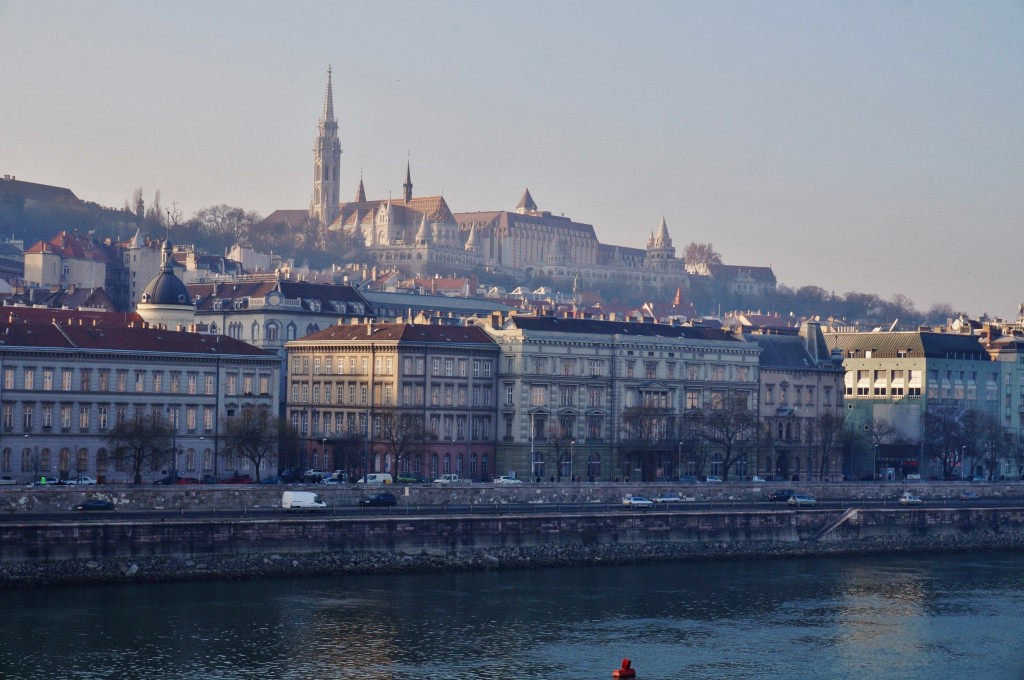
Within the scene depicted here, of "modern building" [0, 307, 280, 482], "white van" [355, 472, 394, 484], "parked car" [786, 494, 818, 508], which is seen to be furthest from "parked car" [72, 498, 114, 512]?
"parked car" [786, 494, 818, 508]

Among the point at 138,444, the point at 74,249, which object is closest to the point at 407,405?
the point at 138,444

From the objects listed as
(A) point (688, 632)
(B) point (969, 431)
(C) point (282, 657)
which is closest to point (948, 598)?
(A) point (688, 632)

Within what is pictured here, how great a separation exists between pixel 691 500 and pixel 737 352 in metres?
21.7

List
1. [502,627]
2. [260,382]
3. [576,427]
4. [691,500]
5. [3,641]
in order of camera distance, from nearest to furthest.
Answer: [3,641] → [502,627] → [691,500] → [260,382] → [576,427]

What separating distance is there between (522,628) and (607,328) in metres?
42.8

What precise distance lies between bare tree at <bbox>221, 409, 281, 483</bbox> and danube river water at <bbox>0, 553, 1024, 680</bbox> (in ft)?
69.4

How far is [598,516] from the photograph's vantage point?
2544 inches

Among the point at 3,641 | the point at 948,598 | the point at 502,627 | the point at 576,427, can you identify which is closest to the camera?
the point at 3,641

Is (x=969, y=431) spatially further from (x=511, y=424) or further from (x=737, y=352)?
(x=511, y=424)

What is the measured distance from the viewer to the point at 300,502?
6456 centimetres

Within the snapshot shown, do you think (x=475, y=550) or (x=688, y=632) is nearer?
(x=688, y=632)

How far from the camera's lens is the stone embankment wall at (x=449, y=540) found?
176 feet

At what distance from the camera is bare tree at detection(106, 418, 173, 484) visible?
73438mm

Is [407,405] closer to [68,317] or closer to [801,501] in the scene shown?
[801,501]
